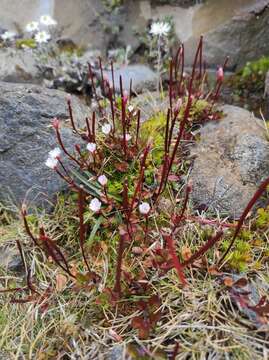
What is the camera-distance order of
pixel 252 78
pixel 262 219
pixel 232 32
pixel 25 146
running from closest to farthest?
pixel 262 219, pixel 25 146, pixel 252 78, pixel 232 32

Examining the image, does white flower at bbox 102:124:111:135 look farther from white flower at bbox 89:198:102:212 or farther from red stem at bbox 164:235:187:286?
red stem at bbox 164:235:187:286

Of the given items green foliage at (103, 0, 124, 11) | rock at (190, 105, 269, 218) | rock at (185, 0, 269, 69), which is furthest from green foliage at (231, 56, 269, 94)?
green foliage at (103, 0, 124, 11)

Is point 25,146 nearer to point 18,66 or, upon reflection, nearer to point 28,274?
point 28,274

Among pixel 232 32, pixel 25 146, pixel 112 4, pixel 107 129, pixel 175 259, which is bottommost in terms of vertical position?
pixel 175 259

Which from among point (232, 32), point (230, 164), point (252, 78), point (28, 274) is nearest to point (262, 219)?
point (230, 164)

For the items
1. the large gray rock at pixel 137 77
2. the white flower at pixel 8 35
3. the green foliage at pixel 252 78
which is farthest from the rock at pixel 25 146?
the green foliage at pixel 252 78

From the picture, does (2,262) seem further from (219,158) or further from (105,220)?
(219,158)

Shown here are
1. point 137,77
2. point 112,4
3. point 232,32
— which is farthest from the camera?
point 112,4

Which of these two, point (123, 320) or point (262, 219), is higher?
point (262, 219)
